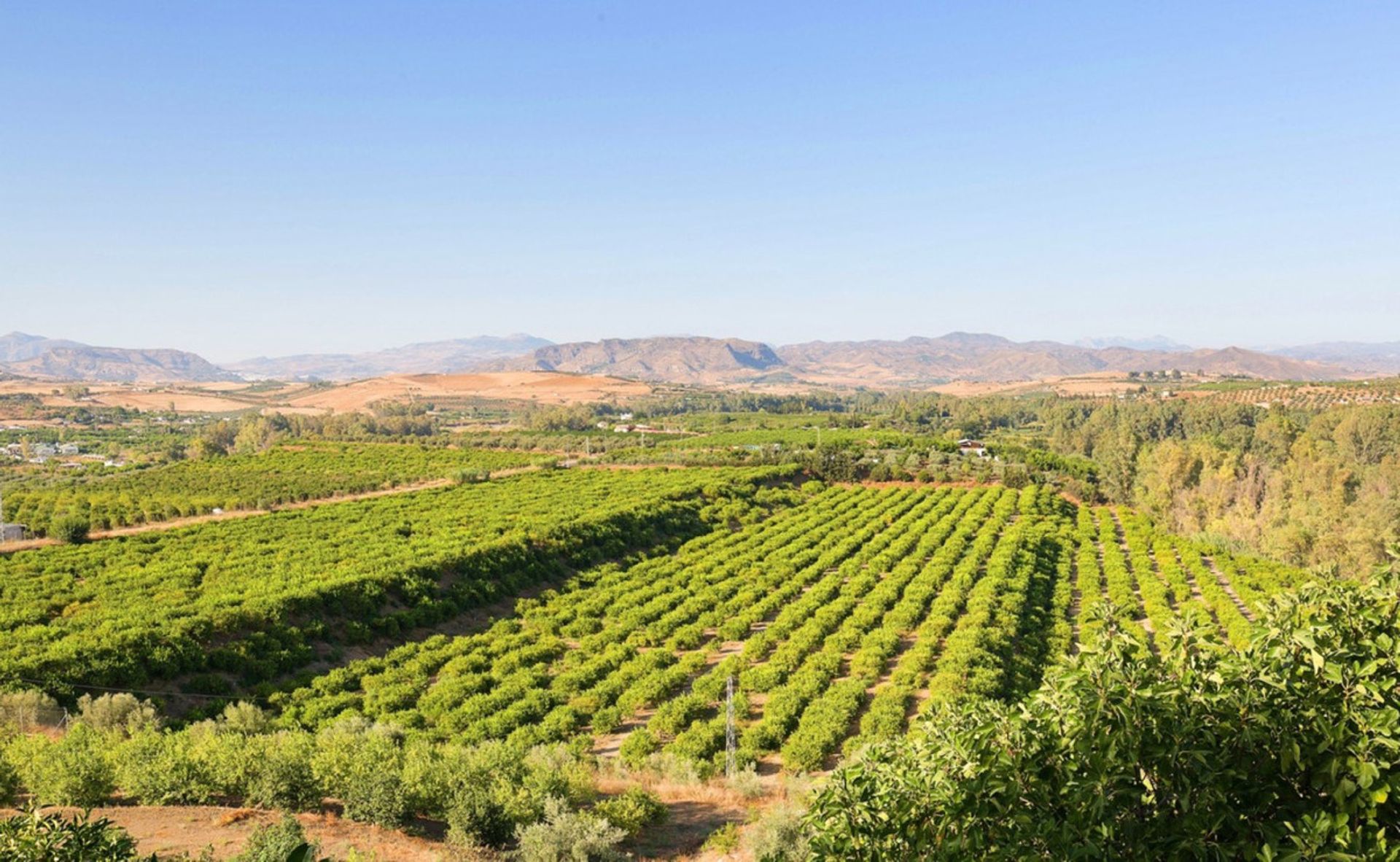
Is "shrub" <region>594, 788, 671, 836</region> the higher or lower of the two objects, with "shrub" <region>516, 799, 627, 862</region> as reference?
lower

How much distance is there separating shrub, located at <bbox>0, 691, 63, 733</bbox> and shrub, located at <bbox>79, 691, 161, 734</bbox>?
827 mm

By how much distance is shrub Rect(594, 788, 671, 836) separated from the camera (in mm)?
13484

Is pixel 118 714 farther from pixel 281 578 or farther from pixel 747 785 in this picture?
pixel 747 785

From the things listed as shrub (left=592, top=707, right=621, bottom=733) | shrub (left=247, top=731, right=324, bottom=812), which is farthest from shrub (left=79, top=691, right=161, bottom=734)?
shrub (left=592, top=707, right=621, bottom=733)

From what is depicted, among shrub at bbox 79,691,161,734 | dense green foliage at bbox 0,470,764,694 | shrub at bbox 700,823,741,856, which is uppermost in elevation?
shrub at bbox 700,823,741,856

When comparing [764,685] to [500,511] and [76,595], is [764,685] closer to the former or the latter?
[76,595]

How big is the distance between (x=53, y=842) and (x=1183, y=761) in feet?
25.9

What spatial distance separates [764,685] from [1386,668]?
21.1 metres

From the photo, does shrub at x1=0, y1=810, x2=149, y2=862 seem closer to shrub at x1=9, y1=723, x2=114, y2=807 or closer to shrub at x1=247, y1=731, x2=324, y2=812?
shrub at x1=247, y1=731, x2=324, y2=812

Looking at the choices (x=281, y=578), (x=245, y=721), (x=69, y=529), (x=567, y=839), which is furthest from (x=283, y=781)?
(x=69, y=529)

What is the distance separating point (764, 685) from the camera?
25.0 m

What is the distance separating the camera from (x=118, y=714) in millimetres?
19203

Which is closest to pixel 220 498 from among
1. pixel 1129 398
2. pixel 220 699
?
pixel 220 699

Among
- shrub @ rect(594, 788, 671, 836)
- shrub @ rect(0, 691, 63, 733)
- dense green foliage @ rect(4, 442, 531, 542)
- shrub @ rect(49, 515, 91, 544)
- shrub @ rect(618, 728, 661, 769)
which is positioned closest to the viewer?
shrub @ rect(594, 788, 671, 836)
